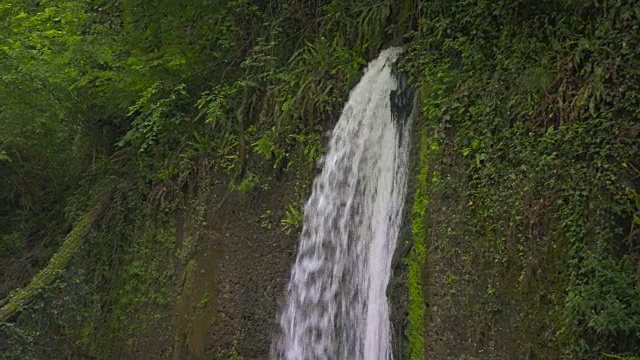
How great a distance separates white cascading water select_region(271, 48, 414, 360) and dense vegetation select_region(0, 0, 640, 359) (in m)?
0.29

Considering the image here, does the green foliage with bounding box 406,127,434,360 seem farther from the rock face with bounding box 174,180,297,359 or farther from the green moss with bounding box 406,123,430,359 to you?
the rock face with bounding box 174,180,297,359

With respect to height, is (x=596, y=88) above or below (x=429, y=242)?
A: above

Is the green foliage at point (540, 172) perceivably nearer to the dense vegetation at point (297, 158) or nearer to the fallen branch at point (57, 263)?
the dense vegetation at point (297, 158)

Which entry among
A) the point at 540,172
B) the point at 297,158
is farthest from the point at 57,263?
the point at 540,172

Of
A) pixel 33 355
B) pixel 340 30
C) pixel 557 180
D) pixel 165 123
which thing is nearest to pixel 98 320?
pixel 33 355

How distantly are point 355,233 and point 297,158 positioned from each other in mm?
1721

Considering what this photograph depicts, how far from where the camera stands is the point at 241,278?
953 cm

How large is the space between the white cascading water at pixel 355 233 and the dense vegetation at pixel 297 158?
0.95 ft

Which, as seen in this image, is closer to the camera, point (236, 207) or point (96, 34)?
point (236, 207)

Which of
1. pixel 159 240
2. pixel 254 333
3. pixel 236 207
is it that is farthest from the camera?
pixel 159 240

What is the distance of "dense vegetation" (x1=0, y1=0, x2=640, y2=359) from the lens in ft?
19.4

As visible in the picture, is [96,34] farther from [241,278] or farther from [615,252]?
[615,252]

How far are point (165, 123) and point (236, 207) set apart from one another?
6.62ft

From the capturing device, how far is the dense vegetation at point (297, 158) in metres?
5.93
